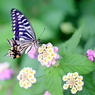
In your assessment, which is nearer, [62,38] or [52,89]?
[52,89]

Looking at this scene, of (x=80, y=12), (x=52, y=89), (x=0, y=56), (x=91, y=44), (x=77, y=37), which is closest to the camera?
(x=52, y=89)

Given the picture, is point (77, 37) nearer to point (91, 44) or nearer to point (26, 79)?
point (91, 44)

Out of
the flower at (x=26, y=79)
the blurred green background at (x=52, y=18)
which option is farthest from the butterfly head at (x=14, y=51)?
the blurred green background at (x=52, y=18)

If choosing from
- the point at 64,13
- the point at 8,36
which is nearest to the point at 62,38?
the point at 64,13

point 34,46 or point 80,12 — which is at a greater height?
point 34,46

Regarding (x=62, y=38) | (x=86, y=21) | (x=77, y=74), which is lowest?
(x=62, y=38)

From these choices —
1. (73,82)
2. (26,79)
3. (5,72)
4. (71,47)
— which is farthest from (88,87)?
(5,72)

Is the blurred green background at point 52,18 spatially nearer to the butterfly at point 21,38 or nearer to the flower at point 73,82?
the butterfly at point 21,38
